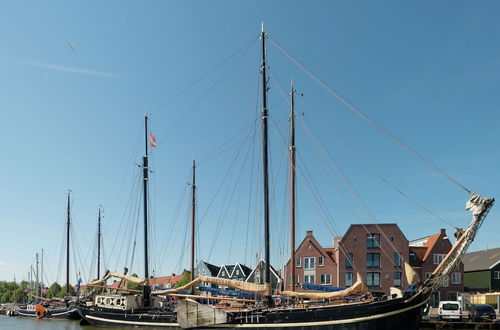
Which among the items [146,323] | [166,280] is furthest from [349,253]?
[166,280]

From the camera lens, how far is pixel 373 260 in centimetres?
5991

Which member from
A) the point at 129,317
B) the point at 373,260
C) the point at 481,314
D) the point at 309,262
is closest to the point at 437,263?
the point at 373,260

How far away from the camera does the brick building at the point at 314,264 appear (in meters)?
61.2

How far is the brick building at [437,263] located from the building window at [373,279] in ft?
18.8

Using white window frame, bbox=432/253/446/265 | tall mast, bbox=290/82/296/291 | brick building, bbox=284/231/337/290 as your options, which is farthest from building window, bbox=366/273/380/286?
tall mast, bbox=290/82/296/291

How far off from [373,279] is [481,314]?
18.7 m

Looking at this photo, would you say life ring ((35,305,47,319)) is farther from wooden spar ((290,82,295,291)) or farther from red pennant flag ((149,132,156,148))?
wooden spar ((290,82,295,291))

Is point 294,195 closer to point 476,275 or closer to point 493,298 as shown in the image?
point 493,298

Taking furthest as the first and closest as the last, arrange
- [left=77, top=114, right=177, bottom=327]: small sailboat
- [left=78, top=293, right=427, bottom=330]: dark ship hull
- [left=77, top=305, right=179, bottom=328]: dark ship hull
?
[left=77, top=114, right=177, bottom=327]: small sailboat → [left=77, top=305, right=179, bottom=328]: dark ship hull → [left=78, top=293, right=427, bottom=330]: dark ship hull

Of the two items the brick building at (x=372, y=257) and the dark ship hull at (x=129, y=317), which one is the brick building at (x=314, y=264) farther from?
the dark ship hull at (x=129, y=317)

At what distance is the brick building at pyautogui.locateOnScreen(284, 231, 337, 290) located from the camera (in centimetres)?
6122

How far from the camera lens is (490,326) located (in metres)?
40.0

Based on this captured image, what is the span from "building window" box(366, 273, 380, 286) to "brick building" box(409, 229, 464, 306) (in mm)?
5737

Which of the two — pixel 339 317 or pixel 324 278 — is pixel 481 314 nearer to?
pixel 324 278
